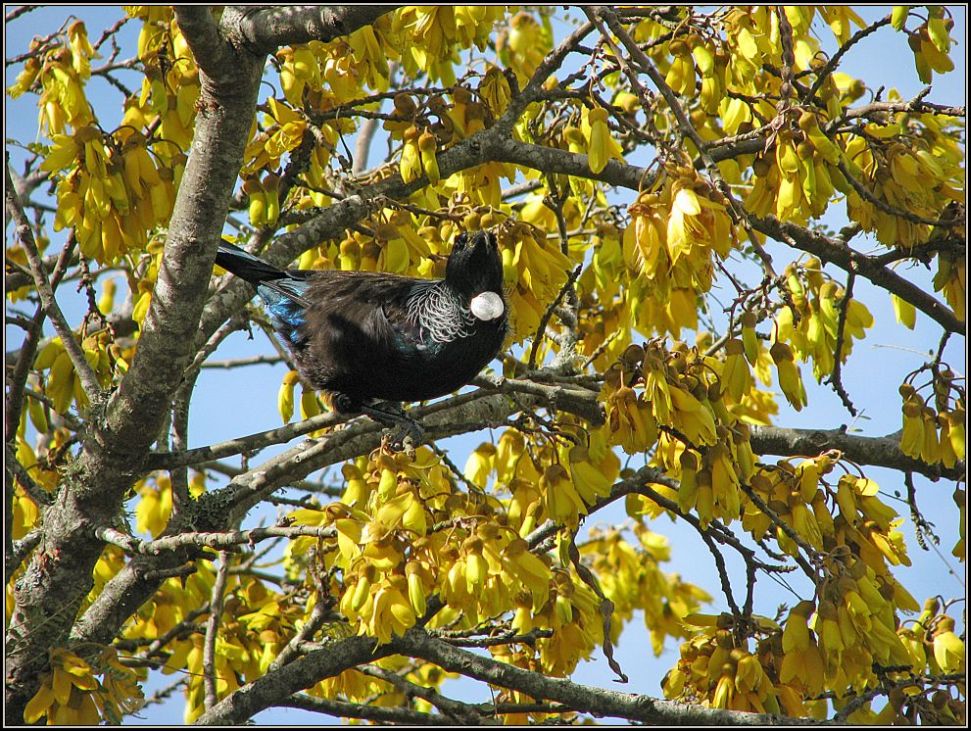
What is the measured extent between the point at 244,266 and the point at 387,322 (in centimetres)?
54

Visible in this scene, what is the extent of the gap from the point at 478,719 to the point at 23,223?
6.54 ft

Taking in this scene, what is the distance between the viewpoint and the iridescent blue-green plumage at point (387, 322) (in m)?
3.22

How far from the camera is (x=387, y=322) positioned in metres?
3.43

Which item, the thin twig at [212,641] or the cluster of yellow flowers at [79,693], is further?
the thin twig at [212,641]

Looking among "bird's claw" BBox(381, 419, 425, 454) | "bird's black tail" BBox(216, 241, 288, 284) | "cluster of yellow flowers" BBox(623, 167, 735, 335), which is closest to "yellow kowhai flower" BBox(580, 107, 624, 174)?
"cluster of yellow flowers" BBox(623, 167, 735, 335)

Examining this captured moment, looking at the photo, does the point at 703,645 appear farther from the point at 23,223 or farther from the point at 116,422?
the point at 23,223

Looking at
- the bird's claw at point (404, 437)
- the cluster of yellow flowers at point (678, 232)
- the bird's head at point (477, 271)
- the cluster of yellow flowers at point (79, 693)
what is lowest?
the cluster of yellow flowers at point (79, 693)

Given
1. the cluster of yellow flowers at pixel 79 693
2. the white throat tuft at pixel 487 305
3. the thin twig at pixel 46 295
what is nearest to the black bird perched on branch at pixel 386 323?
the white throat tuft at pixel 487 305

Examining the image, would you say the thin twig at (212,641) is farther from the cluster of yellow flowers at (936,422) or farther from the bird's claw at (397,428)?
the cluster of yellow flowers at (936,422)

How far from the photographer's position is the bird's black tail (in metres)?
3.53

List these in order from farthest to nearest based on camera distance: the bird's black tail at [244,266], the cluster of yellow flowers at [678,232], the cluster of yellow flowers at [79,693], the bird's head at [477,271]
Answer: the bird's black tail at [244,266], the bird's head at [477,271], the cluster of yellow flowers at [79,693], the cluster of yellow flowers at [678,232]

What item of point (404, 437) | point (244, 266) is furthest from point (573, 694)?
point (244, 266)

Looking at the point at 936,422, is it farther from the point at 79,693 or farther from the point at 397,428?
the point at 79,693

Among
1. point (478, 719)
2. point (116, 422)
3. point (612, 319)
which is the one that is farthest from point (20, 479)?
point (612, 319)
